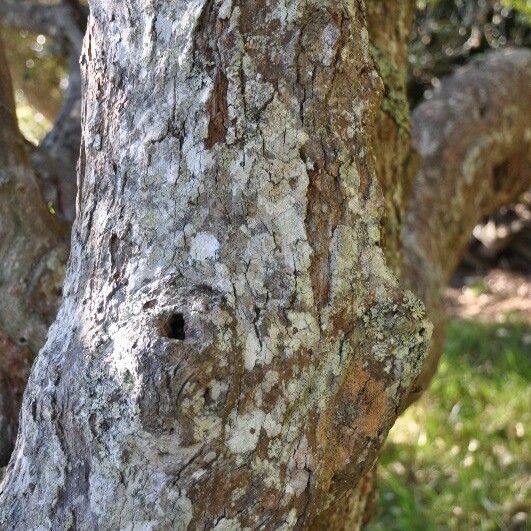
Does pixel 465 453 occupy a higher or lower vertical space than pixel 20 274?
lower

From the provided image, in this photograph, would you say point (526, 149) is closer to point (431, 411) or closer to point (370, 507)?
point (370, 507)

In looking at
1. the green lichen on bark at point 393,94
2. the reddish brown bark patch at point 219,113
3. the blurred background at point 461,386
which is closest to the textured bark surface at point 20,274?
the reddish brown bark patch at point 219,113

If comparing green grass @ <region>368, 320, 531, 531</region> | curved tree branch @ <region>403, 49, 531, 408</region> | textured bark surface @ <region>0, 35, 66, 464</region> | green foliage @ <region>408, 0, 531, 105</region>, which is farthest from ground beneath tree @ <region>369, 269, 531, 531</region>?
textured bark surface @ <region>0, 35, 66, 464</region>

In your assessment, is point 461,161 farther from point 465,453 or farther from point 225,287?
point 465,453

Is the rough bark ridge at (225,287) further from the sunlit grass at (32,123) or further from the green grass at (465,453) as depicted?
the sunlit grass at (32,123)

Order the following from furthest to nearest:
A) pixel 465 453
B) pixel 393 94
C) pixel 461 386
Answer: pixel 461 386 → pixel 465 453 → pixel 393 94

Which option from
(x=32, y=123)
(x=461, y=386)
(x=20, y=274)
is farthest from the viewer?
(x=32, y=123)

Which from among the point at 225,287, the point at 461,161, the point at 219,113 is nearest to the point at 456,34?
the point at 461,161

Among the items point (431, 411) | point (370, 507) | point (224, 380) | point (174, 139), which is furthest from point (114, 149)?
point (431, 411)
